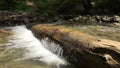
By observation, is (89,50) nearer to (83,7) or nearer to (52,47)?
(52,47)

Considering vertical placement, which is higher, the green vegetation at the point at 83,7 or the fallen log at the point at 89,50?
the fallen log at the point at 89,50

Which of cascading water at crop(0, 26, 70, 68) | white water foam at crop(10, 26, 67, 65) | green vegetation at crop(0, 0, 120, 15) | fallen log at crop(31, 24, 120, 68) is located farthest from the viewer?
green vegetation at crop(0, 0, 120, 15)

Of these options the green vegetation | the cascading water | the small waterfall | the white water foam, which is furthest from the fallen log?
the green vegetation

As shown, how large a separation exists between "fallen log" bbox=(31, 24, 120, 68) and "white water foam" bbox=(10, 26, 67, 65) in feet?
1.71

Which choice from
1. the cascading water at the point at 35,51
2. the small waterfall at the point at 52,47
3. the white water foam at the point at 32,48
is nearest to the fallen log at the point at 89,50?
the small waterfall at the point at 52,47

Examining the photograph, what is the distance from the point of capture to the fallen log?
18.9 ft

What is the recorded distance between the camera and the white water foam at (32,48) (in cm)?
800

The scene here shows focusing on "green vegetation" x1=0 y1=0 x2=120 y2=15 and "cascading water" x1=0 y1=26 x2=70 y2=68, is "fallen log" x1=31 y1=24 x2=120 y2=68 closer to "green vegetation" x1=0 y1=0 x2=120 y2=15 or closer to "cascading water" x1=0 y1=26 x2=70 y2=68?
"cascading water" x1=0 y1=26 x2=70 y2=68

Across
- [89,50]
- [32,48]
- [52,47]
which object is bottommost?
[32,48]

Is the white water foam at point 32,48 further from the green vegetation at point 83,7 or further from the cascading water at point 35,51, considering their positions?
the green vegetation at point 83,7

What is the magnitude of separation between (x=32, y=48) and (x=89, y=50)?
380cm

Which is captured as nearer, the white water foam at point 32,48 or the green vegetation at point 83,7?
the white water foam at point 32,48

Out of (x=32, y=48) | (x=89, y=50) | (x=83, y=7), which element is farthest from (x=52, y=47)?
(x=83, y=7)

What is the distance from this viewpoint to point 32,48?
9.68 metres
